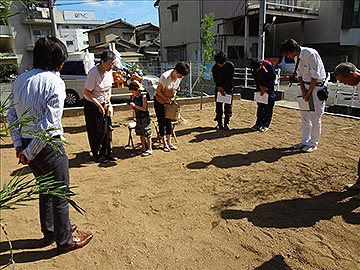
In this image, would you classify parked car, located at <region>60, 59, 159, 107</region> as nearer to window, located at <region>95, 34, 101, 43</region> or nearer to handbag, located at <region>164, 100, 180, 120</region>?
handbag, located at <region>164, 100, 180, 120</region>

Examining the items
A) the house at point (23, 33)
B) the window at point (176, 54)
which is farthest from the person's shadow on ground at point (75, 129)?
the house at point (23, 33)

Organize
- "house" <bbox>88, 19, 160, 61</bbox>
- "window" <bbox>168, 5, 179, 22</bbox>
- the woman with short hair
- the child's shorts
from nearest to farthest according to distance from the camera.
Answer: the woman with short hair < the child's shorts < "window" <bbox>168, 5, 179, 22</bbox> < "house" <bbox>88, 19, 160, 61</bbox>

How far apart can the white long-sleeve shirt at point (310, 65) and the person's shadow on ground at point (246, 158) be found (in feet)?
4.37

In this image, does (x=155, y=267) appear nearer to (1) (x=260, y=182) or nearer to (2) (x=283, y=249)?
(2) (x=283, y=249)

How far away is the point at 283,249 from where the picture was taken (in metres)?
2.52

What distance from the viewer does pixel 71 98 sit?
9.93 meters

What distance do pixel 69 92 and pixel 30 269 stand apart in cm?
849

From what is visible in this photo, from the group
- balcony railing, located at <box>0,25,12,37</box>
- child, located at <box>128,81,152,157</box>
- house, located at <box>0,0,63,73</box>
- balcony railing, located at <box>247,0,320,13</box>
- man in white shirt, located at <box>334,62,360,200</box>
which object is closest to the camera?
man in white shirt, located at <box>334,62,360,200</box>

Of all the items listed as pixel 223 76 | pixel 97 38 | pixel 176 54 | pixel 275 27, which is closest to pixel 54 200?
pixel 223 76

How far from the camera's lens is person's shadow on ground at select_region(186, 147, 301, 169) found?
449 cm

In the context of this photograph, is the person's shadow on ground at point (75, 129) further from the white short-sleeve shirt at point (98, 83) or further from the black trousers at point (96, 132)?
the white short-sleeve shirt at point (98, 83)

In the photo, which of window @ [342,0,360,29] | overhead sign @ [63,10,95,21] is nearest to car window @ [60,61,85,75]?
window @ [342,0,360,29]

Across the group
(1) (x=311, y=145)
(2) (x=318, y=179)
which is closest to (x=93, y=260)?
(2) (x=318, y=179)

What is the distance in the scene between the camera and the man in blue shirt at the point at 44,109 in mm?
2141
